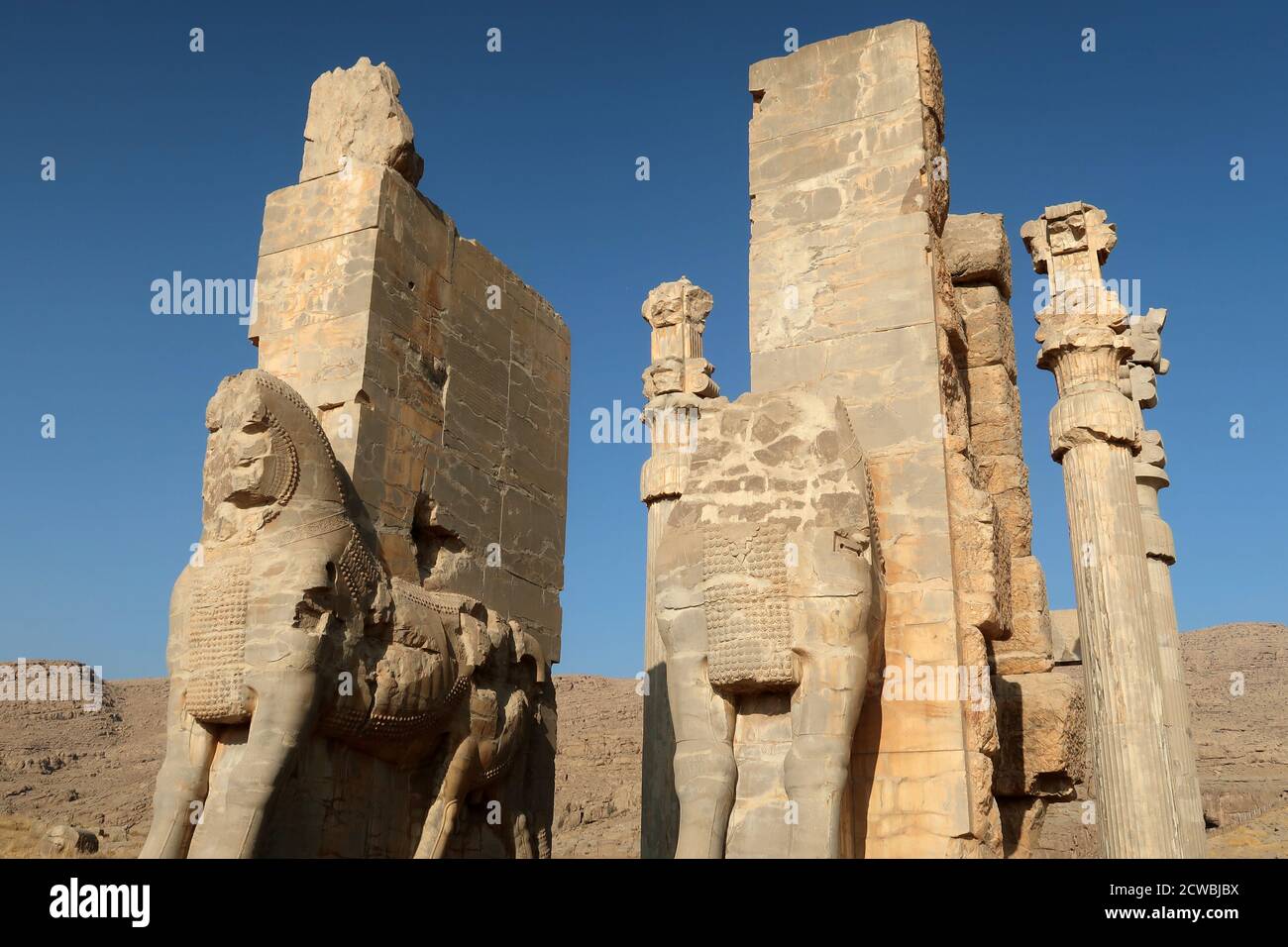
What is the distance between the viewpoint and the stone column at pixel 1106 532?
26.9 feet

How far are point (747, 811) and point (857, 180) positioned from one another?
122 inches

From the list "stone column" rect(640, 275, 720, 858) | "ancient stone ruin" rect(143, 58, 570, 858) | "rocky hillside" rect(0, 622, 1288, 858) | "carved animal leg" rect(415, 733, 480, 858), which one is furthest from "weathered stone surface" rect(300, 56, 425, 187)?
"rocky hillside" rect(0, 622, 1288, 858)

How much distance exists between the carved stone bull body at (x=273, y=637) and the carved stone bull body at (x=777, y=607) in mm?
2162

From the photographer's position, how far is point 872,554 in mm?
5031

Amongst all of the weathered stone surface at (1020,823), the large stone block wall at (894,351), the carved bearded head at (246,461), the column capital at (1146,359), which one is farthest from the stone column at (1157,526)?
the carved bearded head at (246,461)

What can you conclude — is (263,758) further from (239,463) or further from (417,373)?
(417,373)

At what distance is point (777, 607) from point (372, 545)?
3381 millimetres

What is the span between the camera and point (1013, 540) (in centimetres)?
750

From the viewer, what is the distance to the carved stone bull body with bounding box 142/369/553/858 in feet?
20.4

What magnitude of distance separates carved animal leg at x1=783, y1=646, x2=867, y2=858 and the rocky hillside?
27.0 feet

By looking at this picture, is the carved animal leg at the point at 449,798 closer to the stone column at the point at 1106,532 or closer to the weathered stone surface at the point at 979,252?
the stone column at the point at 1106,532

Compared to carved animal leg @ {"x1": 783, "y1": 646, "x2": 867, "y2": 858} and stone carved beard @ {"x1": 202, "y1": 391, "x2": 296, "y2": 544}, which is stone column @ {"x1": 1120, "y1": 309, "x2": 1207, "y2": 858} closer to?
carved animal leg @ {"x1": 783, "y1": 646, "x2": 867, "y2": 858}

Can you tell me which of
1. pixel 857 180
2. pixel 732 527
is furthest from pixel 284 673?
pixel 857 180
